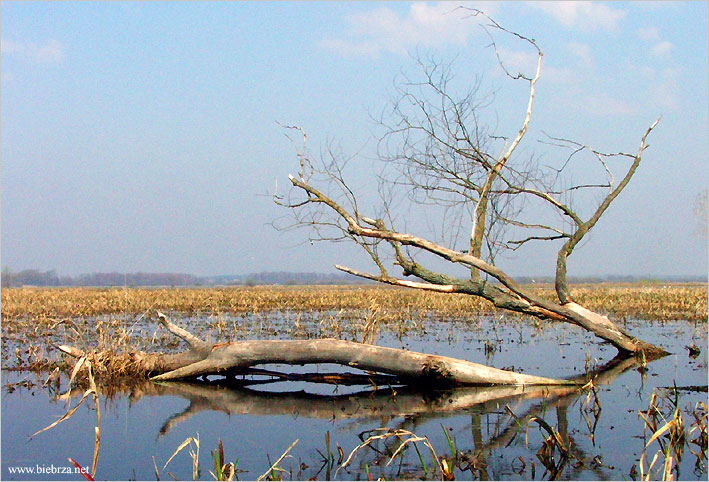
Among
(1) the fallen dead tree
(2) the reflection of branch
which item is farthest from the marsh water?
(1) the fallen dead tree

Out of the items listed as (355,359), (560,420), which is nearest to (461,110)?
(355,359)

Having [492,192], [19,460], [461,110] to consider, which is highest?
[461,110]

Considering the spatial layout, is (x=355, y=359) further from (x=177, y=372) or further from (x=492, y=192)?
(x=492, y=192)

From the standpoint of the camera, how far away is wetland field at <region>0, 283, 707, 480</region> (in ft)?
16.8

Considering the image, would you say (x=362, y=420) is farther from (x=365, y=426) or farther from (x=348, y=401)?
(x=348, y=401)

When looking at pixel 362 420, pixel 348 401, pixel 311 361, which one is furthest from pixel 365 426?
pixel 311 361

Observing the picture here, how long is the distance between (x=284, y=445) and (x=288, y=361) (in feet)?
9.47

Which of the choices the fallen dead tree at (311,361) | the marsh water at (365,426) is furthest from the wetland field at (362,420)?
the fallen dead tree at (311,361)

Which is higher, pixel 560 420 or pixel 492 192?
pixel 492 192

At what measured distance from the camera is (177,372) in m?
9.21

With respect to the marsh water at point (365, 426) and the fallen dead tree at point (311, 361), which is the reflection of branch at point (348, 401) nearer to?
the marsh water at point (365, 426)

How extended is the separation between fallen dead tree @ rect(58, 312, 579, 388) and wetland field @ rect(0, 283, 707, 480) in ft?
0.56

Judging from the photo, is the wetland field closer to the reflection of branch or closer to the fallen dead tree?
the reflection of branch

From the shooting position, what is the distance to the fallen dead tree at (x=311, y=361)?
8445mm
